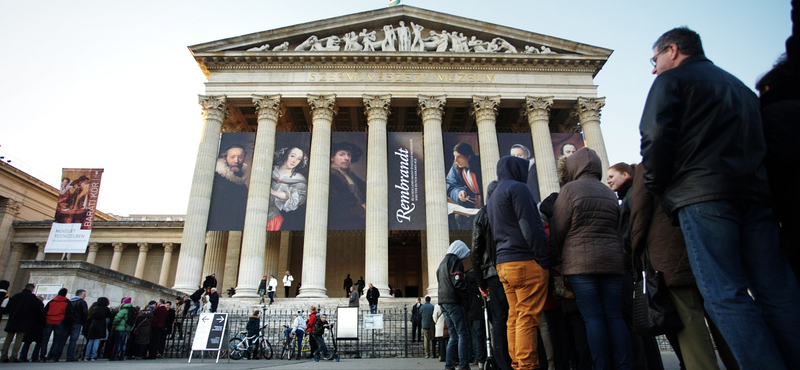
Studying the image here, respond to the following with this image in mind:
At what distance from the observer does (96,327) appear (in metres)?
10.1

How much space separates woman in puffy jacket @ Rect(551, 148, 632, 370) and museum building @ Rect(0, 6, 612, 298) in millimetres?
15111

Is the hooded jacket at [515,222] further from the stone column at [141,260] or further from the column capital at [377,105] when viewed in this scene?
the stone column at [141,260]

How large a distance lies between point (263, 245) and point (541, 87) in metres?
16.2

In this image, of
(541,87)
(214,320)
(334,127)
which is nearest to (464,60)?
(541,87)

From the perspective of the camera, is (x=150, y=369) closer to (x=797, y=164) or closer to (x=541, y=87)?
(x=797, y=164)

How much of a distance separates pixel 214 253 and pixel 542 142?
1756 centimetres

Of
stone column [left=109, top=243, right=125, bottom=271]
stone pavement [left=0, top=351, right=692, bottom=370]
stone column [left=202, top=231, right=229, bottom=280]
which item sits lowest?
stone pavement [left=0, top=351, right=692, bottom=370]

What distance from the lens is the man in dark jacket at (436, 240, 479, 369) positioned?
602 cm

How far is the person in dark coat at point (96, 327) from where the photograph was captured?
1013 centimetres

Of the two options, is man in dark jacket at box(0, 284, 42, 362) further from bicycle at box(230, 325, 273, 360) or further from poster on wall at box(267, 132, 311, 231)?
poster on wall at box(267, 132, 311, 231)

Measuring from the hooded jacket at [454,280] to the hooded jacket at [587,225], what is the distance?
6.99 ft

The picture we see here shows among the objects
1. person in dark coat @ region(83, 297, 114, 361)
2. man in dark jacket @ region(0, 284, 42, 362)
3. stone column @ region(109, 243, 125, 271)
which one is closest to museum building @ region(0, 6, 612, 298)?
person in dark coat @ region(83, 297, 114, 361)

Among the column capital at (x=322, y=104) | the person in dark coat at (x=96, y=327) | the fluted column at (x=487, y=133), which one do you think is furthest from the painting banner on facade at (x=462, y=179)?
the person in dark coat at (x=96, y=327)

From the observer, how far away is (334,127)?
27.8 m
